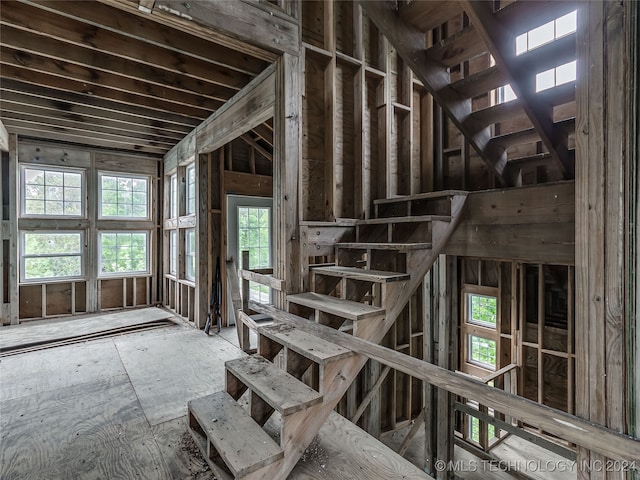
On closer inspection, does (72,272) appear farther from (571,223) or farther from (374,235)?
(571,223)

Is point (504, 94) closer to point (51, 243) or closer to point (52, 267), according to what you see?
point (51, 243)

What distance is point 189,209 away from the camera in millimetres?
5145

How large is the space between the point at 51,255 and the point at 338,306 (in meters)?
5.28

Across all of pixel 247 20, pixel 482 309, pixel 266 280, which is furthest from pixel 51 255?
pixel 482 309

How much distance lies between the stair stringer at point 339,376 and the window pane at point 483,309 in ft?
10.7

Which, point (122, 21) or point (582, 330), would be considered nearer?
point (582, 330)

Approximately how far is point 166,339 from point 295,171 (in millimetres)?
2909

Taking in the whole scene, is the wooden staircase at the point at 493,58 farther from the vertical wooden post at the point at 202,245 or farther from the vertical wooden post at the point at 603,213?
the vertical wooden post at the point at 202,245

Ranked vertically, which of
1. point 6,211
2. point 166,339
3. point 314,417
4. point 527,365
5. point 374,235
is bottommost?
point 527,365

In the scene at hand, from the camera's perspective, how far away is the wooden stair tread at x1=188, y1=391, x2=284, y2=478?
1483 millimetres

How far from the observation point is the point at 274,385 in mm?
1787

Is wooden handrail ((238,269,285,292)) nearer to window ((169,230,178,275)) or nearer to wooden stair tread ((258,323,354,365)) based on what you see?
wooden stair tread ((258,323,354,365))

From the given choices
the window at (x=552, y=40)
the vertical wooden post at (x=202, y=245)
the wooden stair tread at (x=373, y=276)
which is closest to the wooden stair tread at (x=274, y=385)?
the wooden stair tread at (x=373, y=276)

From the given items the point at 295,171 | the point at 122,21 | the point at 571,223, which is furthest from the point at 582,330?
the point at 122,21
